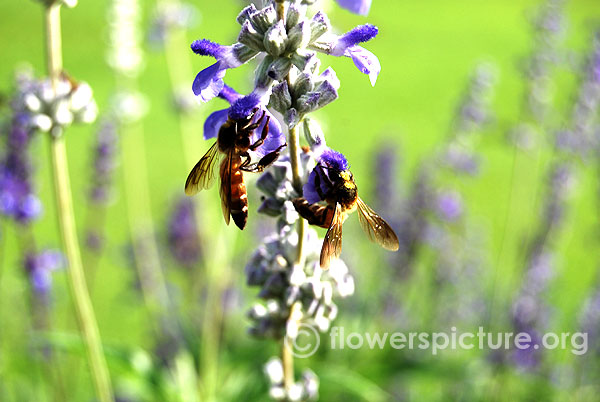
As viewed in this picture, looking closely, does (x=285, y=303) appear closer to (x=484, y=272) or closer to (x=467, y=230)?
(x=467, y=230)

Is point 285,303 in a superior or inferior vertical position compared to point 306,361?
superior

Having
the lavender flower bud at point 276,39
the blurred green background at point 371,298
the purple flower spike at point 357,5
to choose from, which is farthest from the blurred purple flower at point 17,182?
the purple flower spike at point 357,5

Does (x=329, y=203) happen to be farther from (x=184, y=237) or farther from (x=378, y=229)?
(x=184, y=237)

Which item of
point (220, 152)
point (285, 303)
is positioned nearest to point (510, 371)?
point (285, 303)

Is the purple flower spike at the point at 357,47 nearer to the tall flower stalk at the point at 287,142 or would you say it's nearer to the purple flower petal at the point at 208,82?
the tall flower stalk at the point at 287,142

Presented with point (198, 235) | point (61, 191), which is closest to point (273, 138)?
point (61, 191)

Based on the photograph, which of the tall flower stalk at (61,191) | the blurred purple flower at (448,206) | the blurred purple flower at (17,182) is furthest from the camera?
the blurred purple flower at (448,206)

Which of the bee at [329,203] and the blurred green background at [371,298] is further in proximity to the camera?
the blurred green background at [371,298]

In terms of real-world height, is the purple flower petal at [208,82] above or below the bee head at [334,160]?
above
